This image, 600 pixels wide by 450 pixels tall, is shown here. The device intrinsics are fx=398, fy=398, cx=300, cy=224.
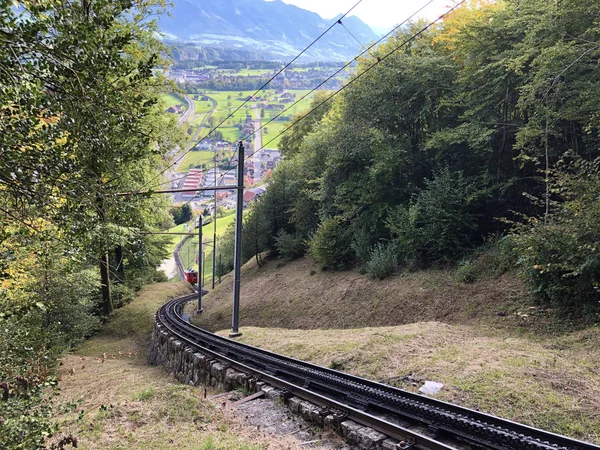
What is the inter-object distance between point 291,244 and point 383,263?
13.3 metres

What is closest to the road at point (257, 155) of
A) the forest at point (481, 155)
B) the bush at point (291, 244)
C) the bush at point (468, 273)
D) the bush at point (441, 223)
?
the bush at point (291, 244)

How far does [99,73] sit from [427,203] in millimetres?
15123

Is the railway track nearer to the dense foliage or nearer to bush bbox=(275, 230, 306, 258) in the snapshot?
the dense foliage

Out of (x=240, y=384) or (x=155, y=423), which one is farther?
(x=240, y=384)

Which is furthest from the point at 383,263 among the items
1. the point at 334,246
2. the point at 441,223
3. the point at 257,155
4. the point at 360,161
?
the point at 257,155

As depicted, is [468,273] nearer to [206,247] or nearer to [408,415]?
[408,415]

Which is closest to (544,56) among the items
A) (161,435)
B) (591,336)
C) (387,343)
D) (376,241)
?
(591,336)

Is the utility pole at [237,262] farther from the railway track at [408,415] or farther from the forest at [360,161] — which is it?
the railway track at [408,415]

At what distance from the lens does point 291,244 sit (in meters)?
30.8

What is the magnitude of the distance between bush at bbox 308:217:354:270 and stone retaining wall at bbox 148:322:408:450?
10.2 meters

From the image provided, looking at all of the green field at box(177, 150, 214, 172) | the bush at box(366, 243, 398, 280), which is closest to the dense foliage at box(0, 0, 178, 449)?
the bush at box(366, 243, 398, 280)

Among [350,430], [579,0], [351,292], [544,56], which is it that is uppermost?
[579,0]

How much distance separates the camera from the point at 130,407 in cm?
685

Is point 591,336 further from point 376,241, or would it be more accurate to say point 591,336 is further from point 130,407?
point 376,241
